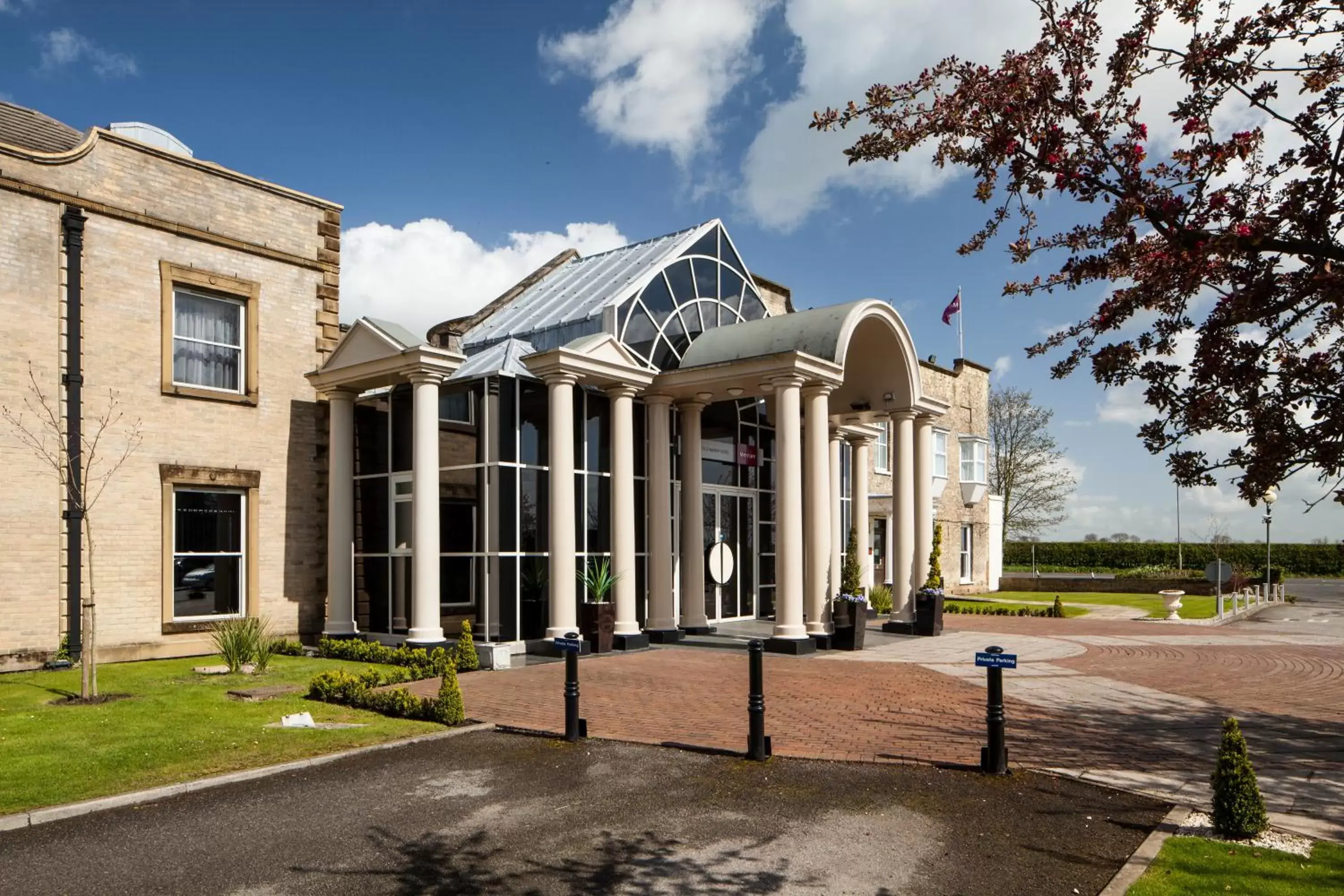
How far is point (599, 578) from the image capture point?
56.4 feet

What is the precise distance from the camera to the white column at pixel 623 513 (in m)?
17.2

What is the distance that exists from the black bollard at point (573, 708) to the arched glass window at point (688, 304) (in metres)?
9.22

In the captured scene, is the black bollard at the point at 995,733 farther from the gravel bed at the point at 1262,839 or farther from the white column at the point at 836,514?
the white column at the point at 836,514

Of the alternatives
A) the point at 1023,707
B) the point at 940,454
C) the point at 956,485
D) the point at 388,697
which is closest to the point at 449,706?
the point at 388,697

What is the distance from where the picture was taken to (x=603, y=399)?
18.4m

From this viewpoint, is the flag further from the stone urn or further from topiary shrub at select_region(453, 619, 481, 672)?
topiary shrub at select_region(453, 619, 481, 672)

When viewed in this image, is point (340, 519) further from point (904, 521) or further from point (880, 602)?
point (880, 602)

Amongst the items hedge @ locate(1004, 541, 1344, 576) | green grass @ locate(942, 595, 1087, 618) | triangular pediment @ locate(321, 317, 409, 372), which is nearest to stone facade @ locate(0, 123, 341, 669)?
triangular pediment @ locate(321, 317, 409, 372)

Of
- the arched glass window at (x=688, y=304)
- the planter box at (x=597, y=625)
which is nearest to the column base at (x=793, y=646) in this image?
the planter box at (x=597, y=625)

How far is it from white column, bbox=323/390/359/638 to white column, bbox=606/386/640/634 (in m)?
4.73

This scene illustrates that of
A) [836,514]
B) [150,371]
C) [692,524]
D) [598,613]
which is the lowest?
[598,613]

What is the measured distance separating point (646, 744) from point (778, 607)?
783cm

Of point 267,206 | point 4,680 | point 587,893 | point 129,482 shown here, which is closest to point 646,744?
point 587,893

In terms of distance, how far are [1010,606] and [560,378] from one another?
19583 millimetres
